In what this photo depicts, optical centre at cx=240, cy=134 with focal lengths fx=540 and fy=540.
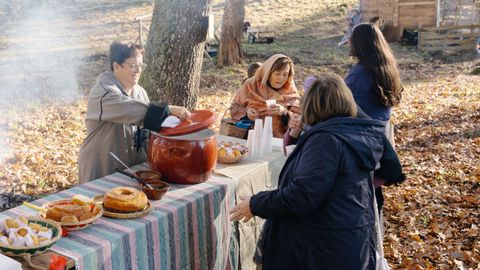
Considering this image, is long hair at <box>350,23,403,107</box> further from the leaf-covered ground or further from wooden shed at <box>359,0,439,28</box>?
wooden shed at <box>359,0,439,28</box>

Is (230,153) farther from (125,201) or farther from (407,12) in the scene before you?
(407,12)

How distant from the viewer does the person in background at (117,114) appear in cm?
366

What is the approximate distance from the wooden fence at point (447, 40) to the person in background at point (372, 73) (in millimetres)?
14201

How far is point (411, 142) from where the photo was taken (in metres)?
8.34

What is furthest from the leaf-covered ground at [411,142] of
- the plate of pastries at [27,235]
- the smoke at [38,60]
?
the plate of pastries at [27,235]

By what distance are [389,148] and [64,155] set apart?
5.13 meters

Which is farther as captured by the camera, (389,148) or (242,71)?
(242,71)

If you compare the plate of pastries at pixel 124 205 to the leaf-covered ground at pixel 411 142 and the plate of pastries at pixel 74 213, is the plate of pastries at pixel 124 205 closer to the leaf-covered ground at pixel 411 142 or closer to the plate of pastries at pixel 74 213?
the plate of pastries at pixel 74 213

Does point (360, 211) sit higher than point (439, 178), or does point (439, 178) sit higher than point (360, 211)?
point (360, 211)

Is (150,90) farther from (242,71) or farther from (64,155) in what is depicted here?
(242,71)

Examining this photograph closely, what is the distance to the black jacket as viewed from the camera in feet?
8.65

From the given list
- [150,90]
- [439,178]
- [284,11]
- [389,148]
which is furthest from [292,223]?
[284,11]

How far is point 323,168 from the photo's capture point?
2.61 m

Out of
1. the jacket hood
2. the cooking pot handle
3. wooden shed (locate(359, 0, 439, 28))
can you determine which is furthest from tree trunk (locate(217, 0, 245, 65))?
the jacket hood
